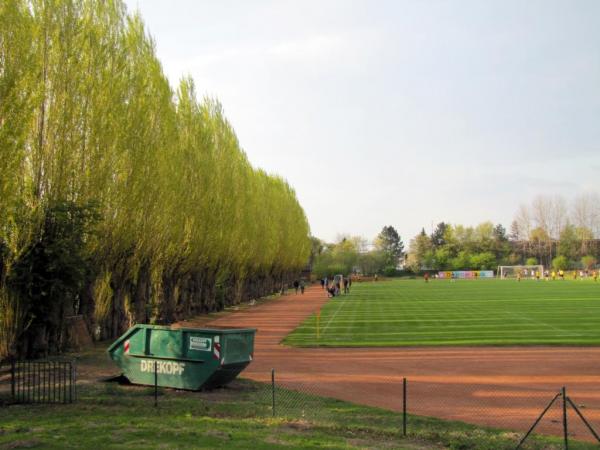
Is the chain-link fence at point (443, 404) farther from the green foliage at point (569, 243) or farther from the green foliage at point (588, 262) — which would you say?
the green foliage at point (569, 243)

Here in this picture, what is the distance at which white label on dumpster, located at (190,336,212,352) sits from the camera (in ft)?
47.4

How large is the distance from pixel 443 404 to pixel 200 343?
19.4 ft

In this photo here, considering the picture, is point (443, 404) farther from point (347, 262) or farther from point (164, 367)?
point (347, 262)

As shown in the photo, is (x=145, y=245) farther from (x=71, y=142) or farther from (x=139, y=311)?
(x=71, y=142)

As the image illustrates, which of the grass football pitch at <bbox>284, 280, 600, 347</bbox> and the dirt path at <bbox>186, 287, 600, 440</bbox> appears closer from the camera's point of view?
the dirt path at <bbox>186, 287, 600, 440</bbox>

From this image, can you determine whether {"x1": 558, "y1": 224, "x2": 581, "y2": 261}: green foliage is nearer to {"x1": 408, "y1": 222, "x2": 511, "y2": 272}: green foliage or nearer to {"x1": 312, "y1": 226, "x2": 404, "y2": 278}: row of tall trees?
{"x1": 408, "y1": 222, "x2": 511, "y2": 272}: green foliage

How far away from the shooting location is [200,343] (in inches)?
572

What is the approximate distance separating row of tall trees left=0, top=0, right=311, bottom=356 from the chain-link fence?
8181mm

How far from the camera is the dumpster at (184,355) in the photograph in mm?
14477

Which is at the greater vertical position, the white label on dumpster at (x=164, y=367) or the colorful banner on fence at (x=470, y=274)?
the white label on dumpster at (x=164, y=367)

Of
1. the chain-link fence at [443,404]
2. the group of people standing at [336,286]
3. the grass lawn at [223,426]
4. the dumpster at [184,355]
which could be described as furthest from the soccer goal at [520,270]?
the grass lawn at [223,426]

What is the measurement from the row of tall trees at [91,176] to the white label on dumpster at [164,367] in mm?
5131

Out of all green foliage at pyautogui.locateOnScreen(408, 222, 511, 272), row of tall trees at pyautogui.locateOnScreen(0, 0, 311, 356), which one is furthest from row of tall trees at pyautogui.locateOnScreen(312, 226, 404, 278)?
row of tall trees at pyautogui.locateOnScreen(0, 0, 311, 356)

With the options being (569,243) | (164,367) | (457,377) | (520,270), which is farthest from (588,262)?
(164,367)
